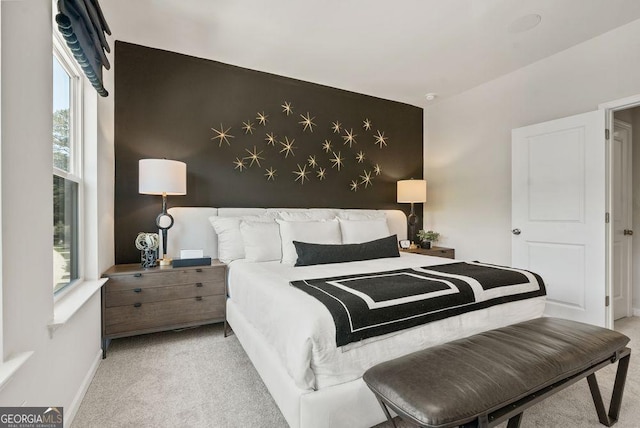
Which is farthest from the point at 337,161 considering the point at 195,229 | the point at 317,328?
the point at 317,328

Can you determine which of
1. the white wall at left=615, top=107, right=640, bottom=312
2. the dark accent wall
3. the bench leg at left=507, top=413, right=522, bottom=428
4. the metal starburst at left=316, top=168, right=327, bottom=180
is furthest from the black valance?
the white wall at left=615, top=107, right=640, bottom=312

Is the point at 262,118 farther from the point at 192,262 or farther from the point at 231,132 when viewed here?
the point at 192,262

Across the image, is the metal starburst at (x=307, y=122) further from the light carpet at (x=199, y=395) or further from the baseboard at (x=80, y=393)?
the baseboard at (x=80, y=393)

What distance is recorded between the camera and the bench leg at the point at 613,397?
1.57m

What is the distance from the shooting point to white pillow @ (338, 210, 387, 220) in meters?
3.58

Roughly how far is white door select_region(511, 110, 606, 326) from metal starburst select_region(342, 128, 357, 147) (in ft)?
6.12

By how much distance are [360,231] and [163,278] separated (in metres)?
1.89

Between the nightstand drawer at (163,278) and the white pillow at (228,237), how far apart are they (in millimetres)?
217

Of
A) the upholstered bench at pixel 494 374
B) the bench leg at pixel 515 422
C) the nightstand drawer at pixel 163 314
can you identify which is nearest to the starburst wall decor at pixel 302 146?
the nightstand drawer at pixel 163 314

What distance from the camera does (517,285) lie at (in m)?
2.00

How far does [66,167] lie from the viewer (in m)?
2.02

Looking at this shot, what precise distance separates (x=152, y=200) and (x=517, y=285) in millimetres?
3192

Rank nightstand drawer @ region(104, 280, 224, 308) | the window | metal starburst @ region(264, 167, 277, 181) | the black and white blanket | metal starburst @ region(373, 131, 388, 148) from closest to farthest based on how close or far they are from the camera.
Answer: the black and white blanket, the window, nightstand drawer @ region(104, 280, 224, 308), metal starburst @ region(264, 167, 277, 181), metal starburst @ region(373, 131, 388, 148)

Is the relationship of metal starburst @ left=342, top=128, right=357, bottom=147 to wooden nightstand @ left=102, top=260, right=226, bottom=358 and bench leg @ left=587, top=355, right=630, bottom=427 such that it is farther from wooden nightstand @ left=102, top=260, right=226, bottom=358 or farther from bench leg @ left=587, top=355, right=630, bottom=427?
bench leg @ left=587, top=355, right=630, bottom=427
